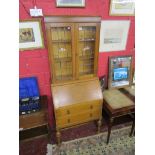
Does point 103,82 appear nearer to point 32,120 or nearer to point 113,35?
point 113,35

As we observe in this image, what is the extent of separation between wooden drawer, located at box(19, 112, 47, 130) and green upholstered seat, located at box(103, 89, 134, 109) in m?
0.98

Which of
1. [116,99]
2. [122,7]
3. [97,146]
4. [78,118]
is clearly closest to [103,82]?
[116,99]

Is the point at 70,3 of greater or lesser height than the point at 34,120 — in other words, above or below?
above

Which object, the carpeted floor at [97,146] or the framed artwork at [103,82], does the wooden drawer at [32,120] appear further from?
the framed artwork at [103,82]

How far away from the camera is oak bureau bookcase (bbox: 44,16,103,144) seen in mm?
1797

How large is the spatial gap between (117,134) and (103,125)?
284 millimetres

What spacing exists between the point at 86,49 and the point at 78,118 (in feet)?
3.32

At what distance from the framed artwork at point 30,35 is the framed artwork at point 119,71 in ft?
3.84

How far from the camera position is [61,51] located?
1955mm

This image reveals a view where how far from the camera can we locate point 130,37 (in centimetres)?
237

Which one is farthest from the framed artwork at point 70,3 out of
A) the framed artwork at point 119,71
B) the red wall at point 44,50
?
the framed artwork at point 119,71

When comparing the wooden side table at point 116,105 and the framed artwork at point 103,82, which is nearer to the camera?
the wooden side table at point 116,105

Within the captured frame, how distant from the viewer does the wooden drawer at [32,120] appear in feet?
6.34
